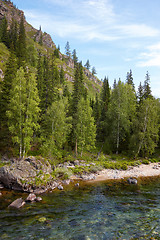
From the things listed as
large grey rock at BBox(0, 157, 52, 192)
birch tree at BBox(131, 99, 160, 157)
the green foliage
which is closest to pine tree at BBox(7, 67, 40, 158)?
the green foliage

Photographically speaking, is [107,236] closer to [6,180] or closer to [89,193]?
[89,193]

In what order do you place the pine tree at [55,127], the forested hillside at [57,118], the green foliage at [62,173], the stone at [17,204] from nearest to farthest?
the stone at [17,204] → the green foliage at [62,173] → the forested hillside at [57,118] → the pine tree at [55,127]

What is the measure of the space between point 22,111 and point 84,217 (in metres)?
19.8

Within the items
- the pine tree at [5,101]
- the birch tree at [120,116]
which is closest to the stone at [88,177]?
the pine tree at [5,101]

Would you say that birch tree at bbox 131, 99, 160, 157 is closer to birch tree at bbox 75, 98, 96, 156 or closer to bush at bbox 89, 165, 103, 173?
birch tree at bbox 75, 98, 96, 156

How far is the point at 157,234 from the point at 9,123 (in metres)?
23.9

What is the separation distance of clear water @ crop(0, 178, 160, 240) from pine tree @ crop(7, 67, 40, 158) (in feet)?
36.8

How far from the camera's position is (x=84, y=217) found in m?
11.2

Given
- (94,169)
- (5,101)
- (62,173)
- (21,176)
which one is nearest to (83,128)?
(94,169)

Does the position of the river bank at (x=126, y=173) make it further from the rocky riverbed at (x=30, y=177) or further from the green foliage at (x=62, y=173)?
the rocky riverbed at (x=30, y=177)

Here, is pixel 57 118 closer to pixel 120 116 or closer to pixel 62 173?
pixel 62 173

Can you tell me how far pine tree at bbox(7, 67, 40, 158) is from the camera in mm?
25625

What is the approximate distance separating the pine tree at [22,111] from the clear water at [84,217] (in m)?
11.2

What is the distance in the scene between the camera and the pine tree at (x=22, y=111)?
25.6m
